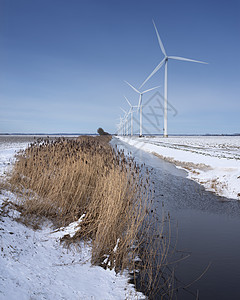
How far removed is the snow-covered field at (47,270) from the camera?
304cm

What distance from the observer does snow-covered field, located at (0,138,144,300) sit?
3.04 meters

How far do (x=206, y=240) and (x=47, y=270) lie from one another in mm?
3757

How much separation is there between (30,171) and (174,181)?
7698mm

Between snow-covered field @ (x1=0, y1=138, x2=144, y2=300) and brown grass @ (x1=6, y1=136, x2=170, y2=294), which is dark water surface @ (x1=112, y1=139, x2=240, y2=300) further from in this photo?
snow-covered field @ (x1=0, y1=138, x2=144, y2=300)

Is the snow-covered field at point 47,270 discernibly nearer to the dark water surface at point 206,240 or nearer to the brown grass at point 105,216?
the brown grass at point 105,216

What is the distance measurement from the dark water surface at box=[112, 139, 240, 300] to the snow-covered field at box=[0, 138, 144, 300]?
1148 mm

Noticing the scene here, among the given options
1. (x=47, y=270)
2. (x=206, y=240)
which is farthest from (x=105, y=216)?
(x=206, y=240)

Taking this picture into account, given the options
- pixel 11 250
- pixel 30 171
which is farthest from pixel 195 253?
pixel 30 171

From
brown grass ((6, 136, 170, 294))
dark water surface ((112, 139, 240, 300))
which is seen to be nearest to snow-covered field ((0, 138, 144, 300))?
brown grass ((6, 136, 170, 294))

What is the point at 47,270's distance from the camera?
11.6ft

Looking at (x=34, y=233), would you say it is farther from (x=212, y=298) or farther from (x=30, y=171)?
(x=30, y=171)

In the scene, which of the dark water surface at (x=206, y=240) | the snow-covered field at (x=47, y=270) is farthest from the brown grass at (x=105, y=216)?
the dark water surface at (x=206, y=240)

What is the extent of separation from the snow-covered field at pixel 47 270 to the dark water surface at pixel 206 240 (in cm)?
115

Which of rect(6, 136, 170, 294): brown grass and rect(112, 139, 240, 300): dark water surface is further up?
rect(6, 136, 170, 294): brown grass
